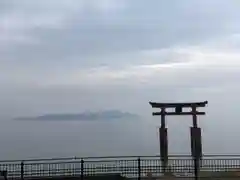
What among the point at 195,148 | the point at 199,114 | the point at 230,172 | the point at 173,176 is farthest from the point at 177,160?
the point at 199,114

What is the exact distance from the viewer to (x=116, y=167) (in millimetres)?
19656

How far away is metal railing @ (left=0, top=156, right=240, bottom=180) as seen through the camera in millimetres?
18281

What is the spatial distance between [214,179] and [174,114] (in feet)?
23.7

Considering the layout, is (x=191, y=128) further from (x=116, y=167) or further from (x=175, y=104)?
(x=116, y=167)

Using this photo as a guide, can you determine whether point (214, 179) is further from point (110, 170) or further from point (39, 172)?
point (39, 172)

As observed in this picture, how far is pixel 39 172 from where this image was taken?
18.6 meters

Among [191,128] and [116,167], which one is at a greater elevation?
[191,128]

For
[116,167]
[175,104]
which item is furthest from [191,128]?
[116,167]

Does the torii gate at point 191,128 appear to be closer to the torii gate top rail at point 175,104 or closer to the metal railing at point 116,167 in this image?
the torii gate top rail at point 175,104

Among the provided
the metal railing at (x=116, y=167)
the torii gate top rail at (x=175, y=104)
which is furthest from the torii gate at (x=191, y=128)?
the metal railing at (x=116, y=167)

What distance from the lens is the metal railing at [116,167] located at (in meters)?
18.3

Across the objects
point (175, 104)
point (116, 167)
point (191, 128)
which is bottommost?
point (116, 167)

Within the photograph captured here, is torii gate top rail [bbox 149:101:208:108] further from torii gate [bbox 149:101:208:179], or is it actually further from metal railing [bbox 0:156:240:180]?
metal railing [bbox 0:156:240:180]

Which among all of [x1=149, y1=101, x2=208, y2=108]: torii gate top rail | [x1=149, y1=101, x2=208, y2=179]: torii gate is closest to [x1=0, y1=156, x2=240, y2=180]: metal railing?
[x1=149, y1=101, x2=208, y2=179]: torii gate
